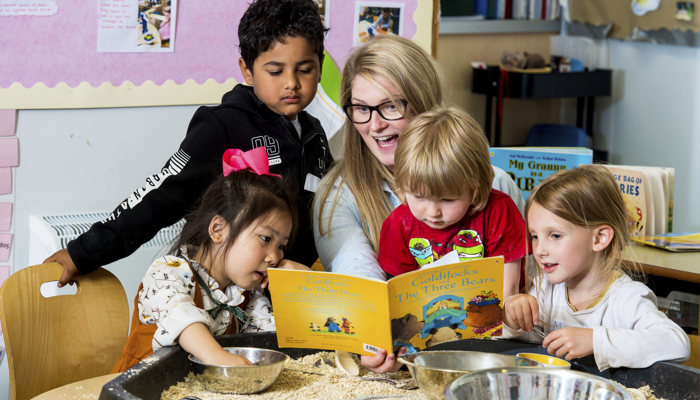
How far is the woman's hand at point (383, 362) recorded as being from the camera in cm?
124

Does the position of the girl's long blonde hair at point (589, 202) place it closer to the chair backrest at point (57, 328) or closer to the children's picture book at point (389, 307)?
the children's picture book at point (389, 307)

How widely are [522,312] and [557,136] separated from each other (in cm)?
332

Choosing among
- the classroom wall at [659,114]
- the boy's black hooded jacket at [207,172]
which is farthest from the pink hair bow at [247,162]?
the classroom wall at [659,114]

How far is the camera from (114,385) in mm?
1122

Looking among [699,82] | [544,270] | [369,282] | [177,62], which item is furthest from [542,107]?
[369,282]

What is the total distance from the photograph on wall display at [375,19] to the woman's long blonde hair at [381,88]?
2.57 ft

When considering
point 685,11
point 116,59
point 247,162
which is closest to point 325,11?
point 116,59

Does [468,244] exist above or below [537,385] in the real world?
above

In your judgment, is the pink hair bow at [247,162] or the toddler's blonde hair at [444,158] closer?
the toddler's blonde hair at [444,158]

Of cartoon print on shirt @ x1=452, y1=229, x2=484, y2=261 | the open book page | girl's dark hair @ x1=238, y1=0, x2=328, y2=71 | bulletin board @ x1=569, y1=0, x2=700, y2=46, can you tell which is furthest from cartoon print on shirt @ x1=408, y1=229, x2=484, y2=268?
bulletin board @ x1=569, y1=0, x2=700, y2=46

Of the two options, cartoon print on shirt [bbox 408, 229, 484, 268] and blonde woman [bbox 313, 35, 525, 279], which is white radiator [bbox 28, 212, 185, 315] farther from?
cartoon print on shirt [bbox 408, 229, 484, 268]

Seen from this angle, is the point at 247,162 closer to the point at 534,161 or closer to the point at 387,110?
the point at 387,110

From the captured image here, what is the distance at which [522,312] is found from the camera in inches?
54.9

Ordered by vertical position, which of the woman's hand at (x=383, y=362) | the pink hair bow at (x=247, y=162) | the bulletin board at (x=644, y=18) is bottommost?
the woman's hand at (x=383, y=362)
